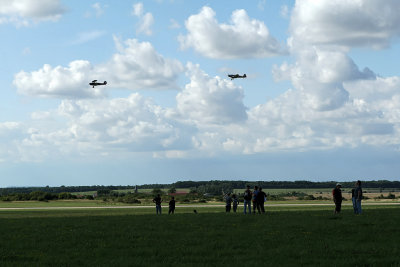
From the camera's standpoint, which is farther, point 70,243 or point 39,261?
point 70,243

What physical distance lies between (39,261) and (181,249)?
4.71 meters

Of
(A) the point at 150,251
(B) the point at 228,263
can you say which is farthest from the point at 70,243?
(B) the point at 228,263

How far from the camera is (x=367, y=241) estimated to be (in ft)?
63.8

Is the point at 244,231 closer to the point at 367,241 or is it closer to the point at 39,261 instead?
the point at 367,241

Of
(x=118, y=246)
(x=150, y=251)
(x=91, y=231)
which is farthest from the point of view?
(x=91, y=231)

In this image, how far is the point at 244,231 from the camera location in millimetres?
23734

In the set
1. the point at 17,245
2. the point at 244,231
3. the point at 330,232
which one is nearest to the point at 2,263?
the point at 17,245

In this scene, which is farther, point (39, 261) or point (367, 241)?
point (367, 241)

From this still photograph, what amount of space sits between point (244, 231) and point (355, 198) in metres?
13.4

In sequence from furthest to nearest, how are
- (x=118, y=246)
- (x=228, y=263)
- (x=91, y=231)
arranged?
(x=91, y=231), (x=118, y=246), (x=228, y=263)

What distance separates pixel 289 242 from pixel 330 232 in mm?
3915

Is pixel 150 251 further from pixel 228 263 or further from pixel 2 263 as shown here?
pixel 2 263

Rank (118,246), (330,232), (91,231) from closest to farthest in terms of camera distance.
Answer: (118,246) → (330,232) → (91,231)

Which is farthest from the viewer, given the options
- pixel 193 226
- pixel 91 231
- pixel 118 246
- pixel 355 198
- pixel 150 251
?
pixel 355 198
